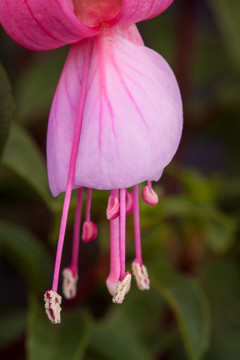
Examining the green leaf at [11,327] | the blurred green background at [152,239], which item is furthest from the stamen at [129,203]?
the green leaf at [11,327]

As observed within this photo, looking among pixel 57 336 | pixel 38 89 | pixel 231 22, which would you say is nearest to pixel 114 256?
pixel 57 336

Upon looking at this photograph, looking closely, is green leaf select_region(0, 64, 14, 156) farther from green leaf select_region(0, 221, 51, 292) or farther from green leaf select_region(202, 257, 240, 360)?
green leaf select_region(202, 257, 240, 360)

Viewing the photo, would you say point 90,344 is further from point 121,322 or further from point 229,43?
point 229,43

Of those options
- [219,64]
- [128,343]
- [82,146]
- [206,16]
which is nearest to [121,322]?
[128,343]

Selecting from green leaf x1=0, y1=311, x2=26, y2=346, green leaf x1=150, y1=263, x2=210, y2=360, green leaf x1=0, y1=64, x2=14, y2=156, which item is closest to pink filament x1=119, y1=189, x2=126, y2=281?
green leaf x1=0, y1=64, x2=14, y2=156

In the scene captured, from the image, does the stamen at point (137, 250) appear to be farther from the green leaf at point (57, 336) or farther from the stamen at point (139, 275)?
the green leaf at point (57, 336)

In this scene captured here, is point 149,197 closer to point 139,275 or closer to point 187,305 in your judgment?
point 139,275
